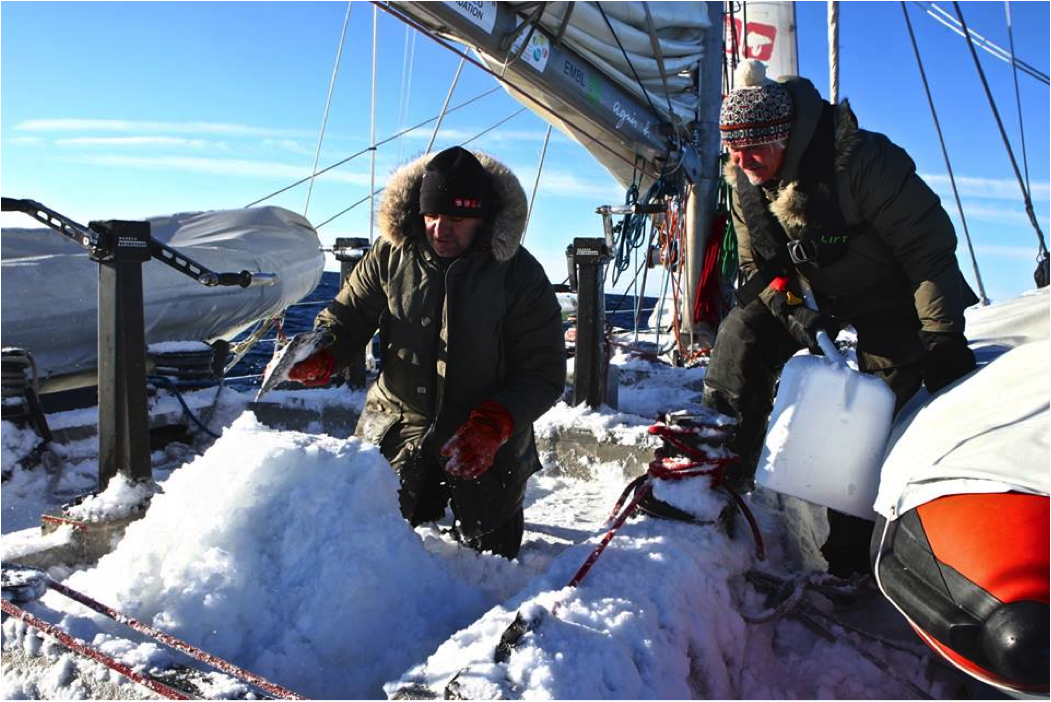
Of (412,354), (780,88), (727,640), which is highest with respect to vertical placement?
(780,88)

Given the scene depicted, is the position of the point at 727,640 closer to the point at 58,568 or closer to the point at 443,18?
the point at 58,568

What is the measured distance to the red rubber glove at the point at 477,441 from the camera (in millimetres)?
2238

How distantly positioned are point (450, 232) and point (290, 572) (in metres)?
1.25

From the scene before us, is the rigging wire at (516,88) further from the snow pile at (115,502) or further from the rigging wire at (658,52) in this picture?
the snow pile at (115,502)

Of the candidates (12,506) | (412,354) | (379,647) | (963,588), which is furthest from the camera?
(12,506)

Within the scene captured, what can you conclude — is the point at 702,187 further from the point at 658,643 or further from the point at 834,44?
the point at 658,643

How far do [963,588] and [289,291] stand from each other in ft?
25.0

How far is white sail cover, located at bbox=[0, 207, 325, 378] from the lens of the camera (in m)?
5.24

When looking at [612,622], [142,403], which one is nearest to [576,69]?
[142,403]

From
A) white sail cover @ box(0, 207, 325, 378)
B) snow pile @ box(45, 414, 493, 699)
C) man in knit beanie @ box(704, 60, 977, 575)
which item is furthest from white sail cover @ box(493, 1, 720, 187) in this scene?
snow pile @ box(45, 414, 493, 699)

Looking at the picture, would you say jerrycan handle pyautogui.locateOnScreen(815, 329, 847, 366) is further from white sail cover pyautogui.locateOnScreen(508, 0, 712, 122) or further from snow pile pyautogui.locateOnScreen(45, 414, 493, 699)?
white sail cover pyautogui.locateOnScreen(508, 0, 712, 122)

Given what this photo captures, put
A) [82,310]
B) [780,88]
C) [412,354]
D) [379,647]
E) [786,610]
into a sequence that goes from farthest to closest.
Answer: [82,310] < [412,354] < [780,88] < [786,610] < [379,647]

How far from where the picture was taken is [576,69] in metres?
5.63

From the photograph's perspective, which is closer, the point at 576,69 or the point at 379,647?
the point at 379,647
